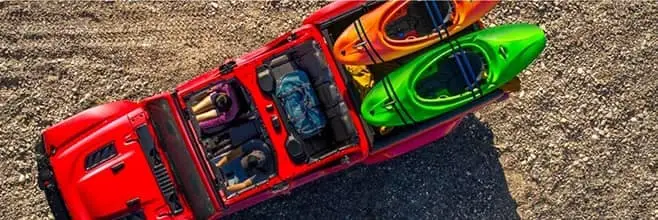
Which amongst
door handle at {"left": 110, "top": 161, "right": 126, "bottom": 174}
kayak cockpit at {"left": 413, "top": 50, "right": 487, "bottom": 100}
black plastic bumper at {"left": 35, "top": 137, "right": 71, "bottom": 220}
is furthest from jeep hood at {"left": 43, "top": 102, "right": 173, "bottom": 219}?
kayak cockpit at {"left": 413, "top": 50, "right": 487, "bottom": 100}

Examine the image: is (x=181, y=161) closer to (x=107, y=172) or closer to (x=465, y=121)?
(x=107, y=172)

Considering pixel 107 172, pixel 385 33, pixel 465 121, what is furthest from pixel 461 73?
pixel 107 172

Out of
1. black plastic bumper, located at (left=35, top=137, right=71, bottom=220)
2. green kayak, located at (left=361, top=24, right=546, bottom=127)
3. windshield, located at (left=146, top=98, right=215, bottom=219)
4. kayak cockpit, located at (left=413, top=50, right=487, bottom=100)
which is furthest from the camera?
black plastic bumper, located at (left=35, top=137, right=71, bottom=220)

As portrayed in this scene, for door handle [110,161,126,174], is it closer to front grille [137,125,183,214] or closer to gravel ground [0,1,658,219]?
front grille [137,125,183,214]

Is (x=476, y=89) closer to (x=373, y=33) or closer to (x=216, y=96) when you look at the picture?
(x=373, y=33)

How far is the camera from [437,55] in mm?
10180

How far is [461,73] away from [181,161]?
357 cm

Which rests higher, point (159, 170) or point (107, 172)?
point (107, 172)

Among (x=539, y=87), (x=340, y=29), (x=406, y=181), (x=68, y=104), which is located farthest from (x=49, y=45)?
(x=539, y=87)

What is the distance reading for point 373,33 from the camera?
10125mm

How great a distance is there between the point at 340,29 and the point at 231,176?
7.47 feet

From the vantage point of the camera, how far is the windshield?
10.4m

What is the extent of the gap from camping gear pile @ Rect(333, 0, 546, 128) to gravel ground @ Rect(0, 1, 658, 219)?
158 centimetres

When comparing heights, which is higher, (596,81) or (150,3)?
(150,3)
